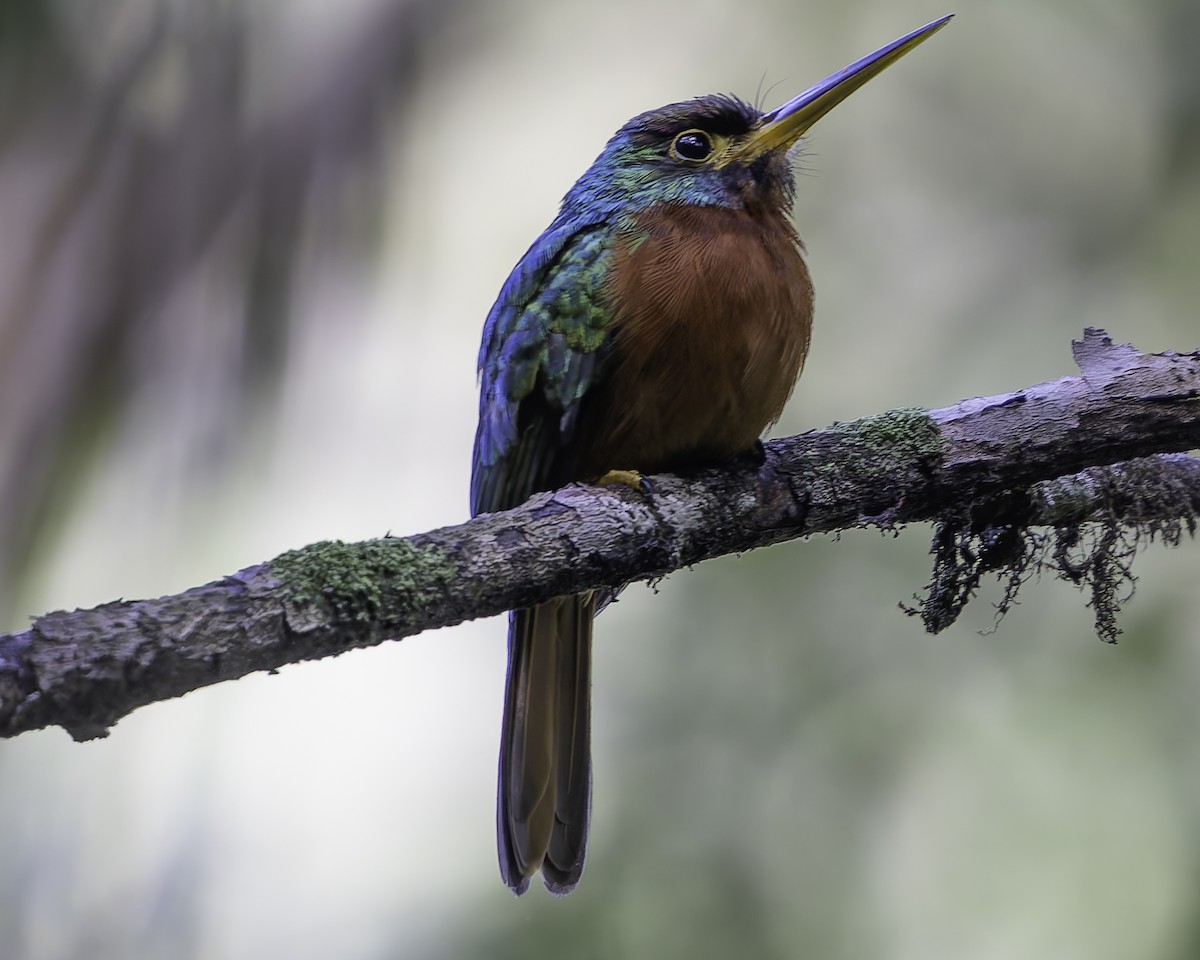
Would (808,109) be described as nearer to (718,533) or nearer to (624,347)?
(624,347)

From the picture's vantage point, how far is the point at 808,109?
3096 millimetres

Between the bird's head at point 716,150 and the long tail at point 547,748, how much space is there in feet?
3.21

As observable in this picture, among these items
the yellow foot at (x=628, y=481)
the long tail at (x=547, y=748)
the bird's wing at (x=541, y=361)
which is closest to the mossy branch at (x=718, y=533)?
the yellow foot at (x=628, y=481)

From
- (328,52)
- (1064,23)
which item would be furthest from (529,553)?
(1064,23)

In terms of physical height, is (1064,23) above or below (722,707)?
above

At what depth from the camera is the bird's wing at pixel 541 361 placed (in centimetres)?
264

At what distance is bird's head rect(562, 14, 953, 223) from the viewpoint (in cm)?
296

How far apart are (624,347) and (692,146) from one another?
722 millimetres

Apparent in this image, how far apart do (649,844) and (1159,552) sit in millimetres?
2117

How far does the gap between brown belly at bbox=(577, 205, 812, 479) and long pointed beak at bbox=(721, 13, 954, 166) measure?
0.45 meters

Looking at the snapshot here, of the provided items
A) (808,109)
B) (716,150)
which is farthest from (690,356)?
(808,109)

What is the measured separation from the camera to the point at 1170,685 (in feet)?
14.2

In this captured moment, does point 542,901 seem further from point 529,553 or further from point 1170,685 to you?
point 529,553

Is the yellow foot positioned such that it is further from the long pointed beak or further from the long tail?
the long pointed beak
